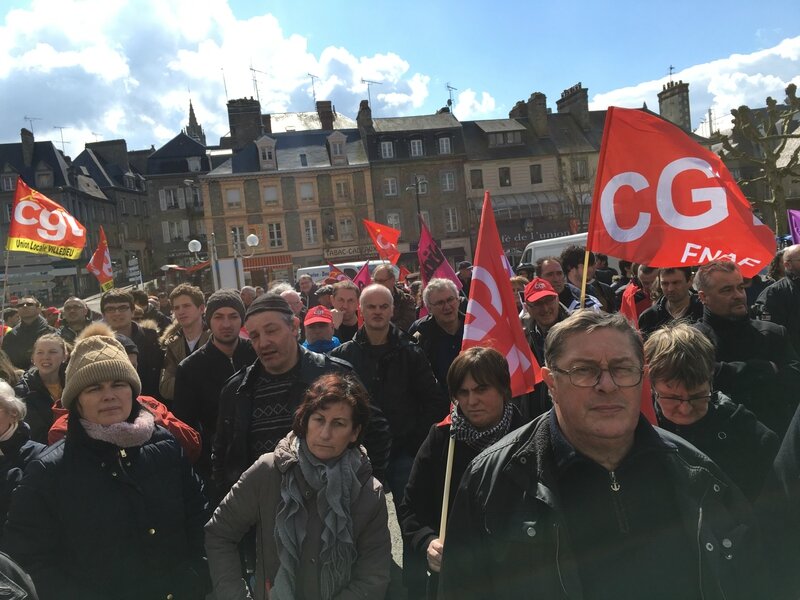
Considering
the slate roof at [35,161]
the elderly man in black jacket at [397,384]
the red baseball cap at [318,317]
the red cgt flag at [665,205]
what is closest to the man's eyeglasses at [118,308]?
the red baseball cap at [318,317]

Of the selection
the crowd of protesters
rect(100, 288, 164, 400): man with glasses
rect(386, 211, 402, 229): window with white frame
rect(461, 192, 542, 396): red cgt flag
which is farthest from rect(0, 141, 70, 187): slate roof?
rect(461, 192, 542, 396): red cgt flag

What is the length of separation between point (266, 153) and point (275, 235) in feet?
16.9

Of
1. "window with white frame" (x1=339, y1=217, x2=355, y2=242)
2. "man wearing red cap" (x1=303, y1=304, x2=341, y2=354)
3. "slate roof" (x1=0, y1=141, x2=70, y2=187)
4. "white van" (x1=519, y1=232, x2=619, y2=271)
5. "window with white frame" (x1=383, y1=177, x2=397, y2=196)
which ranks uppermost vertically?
"slate roof" (x1=0, y1=141, x2=70, y2=187)

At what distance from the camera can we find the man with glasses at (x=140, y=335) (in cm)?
539

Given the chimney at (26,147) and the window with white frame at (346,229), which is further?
the chimney at (26,147)

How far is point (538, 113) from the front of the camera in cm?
4256

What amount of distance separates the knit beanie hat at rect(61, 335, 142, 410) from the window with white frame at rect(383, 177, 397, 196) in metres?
39.0

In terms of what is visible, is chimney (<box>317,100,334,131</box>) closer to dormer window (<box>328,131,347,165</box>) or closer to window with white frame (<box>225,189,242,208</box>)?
dormer window (<box>328,131,347,165</box>)

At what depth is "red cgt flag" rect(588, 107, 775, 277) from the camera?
156 inches

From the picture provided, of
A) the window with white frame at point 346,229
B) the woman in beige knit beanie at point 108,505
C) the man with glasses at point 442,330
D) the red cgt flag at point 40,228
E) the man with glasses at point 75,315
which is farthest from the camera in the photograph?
the window with white frame at point 346,229

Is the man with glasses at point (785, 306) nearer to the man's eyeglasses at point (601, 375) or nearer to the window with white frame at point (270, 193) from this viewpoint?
the man's eyeglasses at point (601, 375)

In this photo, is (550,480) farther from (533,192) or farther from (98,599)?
(533,192)

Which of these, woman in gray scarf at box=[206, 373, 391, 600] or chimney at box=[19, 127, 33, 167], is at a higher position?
chimney at box=[19, 127, 33, 167]

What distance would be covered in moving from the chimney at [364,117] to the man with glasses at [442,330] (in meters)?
37.9
